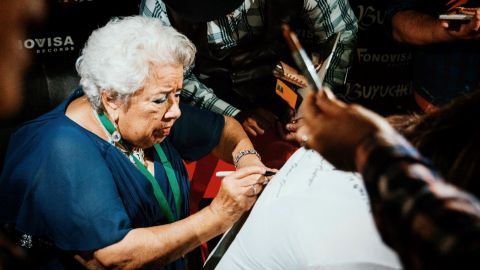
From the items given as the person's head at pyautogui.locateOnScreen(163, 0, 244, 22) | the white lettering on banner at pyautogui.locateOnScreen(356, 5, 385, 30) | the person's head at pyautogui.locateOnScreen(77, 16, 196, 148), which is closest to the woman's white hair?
the person's head at pyautogui.locateOnScreen(77, 16, 196, 148)

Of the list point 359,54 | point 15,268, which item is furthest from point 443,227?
point 359,54

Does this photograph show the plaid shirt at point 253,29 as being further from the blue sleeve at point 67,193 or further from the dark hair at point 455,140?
the dark hair at point 455,140

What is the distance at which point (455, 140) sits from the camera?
0.86 m

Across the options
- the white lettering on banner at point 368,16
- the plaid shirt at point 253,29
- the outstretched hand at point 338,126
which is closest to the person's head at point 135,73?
the plaid shirt at point 253,29

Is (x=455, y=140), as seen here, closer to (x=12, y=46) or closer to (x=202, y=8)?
(x=202, y=8)

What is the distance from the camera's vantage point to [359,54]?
3580 mm

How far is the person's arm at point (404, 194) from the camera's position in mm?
558

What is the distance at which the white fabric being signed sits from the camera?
91 cm

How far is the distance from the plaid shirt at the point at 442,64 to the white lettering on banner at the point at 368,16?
0.65 metres

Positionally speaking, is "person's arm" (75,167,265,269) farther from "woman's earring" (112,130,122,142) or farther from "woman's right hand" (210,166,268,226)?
"woman's earring" (112,130,122,142)

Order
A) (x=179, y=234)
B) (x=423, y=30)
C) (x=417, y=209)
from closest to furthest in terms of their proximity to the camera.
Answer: (x=417, y=209)
(x=179, y=234)
(x=423, y=30)

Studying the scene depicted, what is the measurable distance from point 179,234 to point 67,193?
42 centimetres

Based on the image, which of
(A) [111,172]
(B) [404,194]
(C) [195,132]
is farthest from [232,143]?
(B) [404,194]

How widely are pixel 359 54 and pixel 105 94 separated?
248 centimetres
